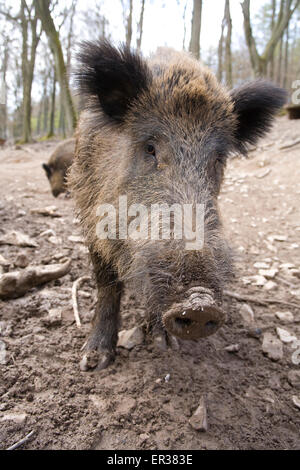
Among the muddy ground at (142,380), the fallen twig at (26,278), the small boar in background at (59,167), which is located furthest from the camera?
the small boar in background at (59,167)

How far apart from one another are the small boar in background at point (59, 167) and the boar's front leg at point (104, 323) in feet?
15.9

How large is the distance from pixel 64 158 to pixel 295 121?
8.29 meters

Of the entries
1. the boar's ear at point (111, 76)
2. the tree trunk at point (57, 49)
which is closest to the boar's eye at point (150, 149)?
the boar's ear at point (111, 76)

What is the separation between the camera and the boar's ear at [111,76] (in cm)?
272

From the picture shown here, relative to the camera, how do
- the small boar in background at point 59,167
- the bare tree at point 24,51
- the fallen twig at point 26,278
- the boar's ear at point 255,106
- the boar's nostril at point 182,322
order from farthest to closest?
1. the bare tree at point 24,51
2. the small boar in background at point 59,167
3. the boar's ear at point 255,106
4. the fallen twig at point 26,278
5. the boar's nostril at point 182,322

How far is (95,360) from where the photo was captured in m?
2.82

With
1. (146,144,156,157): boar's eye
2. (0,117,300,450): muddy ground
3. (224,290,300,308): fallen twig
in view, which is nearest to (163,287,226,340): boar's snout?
(0,117,300,450): muddy ground

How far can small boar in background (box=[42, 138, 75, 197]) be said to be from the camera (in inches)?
308

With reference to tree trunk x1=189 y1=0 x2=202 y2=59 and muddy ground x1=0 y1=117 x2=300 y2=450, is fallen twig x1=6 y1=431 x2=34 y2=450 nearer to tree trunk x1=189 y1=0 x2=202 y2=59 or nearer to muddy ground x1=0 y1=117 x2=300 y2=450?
muddy ground x1=0 y1=117 x2=300 y2=450

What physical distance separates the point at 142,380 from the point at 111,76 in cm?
240

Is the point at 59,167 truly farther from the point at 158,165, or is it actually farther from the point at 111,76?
the point at 158,165

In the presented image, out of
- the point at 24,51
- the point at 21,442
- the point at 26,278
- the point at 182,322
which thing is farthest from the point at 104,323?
the point at 24,51

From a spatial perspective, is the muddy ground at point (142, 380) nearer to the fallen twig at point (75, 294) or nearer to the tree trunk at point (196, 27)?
the fallen twig at point (75, 294)

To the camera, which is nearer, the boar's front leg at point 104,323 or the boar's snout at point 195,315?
the boar's snout at point 195,315
